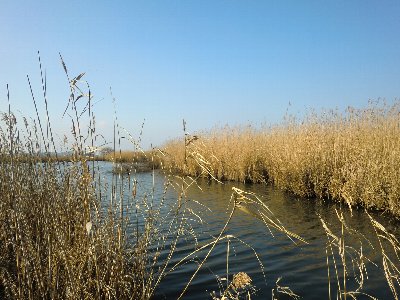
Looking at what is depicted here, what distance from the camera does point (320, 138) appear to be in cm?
973

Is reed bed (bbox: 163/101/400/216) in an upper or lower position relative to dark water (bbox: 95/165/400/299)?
upper

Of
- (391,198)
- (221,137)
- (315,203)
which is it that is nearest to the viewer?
(391,198)

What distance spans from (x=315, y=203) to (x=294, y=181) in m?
1.34

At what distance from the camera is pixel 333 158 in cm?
893

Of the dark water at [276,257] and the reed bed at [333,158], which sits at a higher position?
the reed bed at [333,158]

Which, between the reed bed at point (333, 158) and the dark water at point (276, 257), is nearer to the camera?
the dark water at point (276, 257)

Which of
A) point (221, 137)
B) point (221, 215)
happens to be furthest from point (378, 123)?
point (221, 137)

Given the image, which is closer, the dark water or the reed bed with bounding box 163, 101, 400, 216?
the dark water

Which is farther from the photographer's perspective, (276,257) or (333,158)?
A: (333,158)

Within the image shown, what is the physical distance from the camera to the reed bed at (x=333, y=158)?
722cm

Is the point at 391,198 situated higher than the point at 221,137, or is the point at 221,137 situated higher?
the point at 221,137

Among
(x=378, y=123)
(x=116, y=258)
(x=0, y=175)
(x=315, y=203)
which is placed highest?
(x=378, y=123)

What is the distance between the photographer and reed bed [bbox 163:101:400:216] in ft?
23.7

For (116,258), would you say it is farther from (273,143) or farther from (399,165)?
(273,143)
